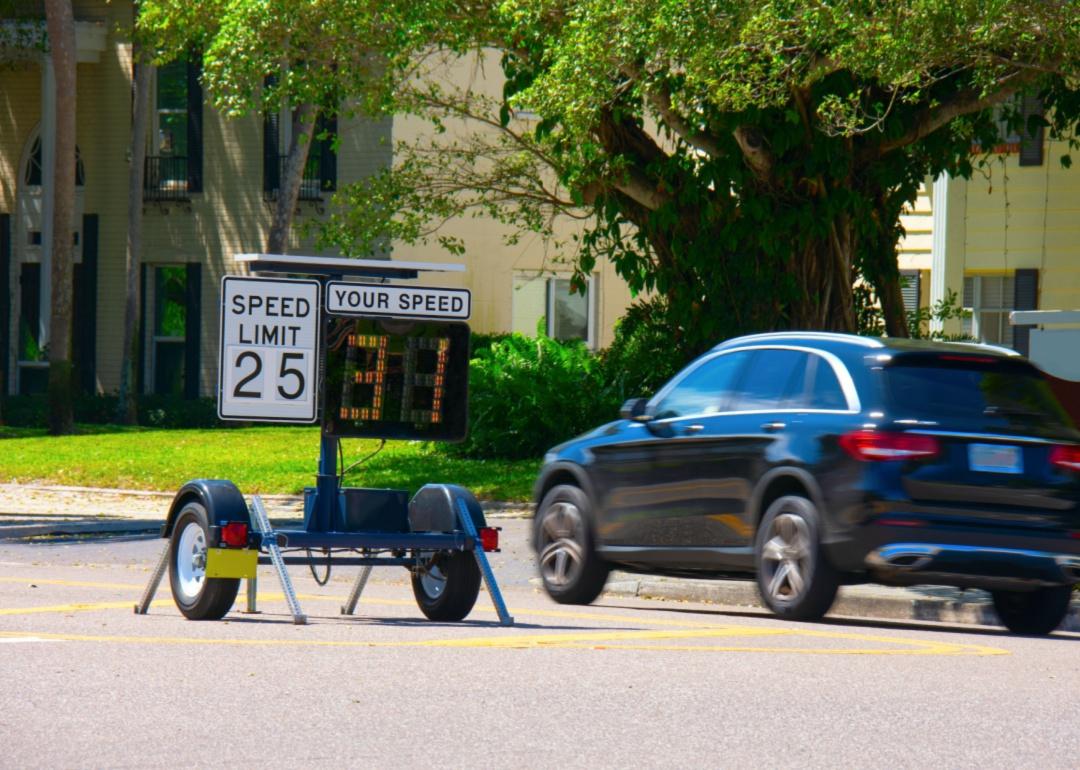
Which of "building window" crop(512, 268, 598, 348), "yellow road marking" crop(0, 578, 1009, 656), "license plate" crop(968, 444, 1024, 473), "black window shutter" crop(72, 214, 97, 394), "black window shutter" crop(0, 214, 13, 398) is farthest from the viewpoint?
"black window shutter" crop(0, 214, 13, 398)

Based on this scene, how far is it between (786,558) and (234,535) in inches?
130

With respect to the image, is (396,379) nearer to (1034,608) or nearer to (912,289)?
(1034,608)

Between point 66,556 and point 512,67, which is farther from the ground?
point 512,67

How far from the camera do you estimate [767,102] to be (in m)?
19.4

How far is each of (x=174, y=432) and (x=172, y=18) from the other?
1112cm

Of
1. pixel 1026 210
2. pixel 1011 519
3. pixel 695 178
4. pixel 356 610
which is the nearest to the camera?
pixel 1011 519

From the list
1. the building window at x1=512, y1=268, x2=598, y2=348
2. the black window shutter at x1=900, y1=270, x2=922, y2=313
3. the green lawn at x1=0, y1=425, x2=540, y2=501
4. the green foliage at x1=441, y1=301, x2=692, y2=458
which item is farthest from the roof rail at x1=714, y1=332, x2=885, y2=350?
the building window at x1=512, y1=268, x2=598, y2=348

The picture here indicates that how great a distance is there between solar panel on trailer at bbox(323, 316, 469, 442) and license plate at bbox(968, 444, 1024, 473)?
3018 millimetres

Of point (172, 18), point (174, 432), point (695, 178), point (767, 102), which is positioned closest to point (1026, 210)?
point (695, 178)

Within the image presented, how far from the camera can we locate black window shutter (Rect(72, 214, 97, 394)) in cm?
3791

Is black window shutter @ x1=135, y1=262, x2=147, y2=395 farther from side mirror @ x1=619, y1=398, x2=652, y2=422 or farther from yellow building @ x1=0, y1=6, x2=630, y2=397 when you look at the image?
side mirror @ x1=619, y1=398, x2=652, y2=422

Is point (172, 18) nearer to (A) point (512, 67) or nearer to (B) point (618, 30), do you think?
(A) point (512, 67)

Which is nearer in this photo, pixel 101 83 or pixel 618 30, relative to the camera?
pixel 618 30

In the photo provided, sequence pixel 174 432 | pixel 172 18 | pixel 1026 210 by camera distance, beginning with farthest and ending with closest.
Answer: pixel 174 432 < pixel 1026 210 < pixel 172 18
